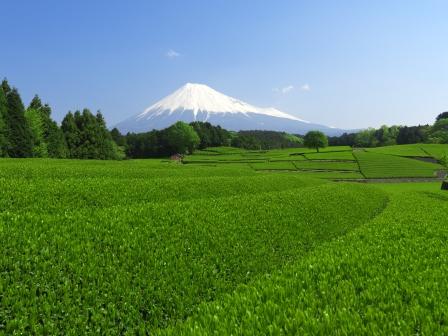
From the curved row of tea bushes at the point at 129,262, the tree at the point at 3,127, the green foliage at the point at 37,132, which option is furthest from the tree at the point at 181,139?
the curved row of tea bushes at the point at 129,262

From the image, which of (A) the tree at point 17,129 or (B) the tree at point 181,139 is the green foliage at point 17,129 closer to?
(A) the tree at point 17,129

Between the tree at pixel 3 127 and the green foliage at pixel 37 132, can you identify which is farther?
the green foliage at pixel 37 132

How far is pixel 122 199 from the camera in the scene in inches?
740

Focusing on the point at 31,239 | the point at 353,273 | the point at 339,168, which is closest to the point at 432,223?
the point at 353,273

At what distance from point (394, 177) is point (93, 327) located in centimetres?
8639

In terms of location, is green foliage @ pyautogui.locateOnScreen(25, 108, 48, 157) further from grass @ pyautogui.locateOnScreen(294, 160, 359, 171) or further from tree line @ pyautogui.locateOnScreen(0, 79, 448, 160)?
grass @ pyautogui.locateOnScreen(294, 160, 359, 171)

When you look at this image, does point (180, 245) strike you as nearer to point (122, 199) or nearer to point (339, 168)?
point (122, 199)

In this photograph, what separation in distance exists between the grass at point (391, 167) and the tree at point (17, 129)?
259ft

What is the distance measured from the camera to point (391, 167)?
95.0 meters

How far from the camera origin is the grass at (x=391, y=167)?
282ft

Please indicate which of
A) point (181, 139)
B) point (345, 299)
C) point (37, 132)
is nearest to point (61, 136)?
point (37, 132)

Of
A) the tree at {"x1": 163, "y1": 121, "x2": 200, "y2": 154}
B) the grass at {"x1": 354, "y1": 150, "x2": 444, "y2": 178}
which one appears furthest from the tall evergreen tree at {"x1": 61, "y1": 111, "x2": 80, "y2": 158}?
the grass at {"x1": 354, "y1": 150, "x2": 444, "y2": 178}

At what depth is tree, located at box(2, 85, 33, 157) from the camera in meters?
73.7

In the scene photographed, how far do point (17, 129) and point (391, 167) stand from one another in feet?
305
